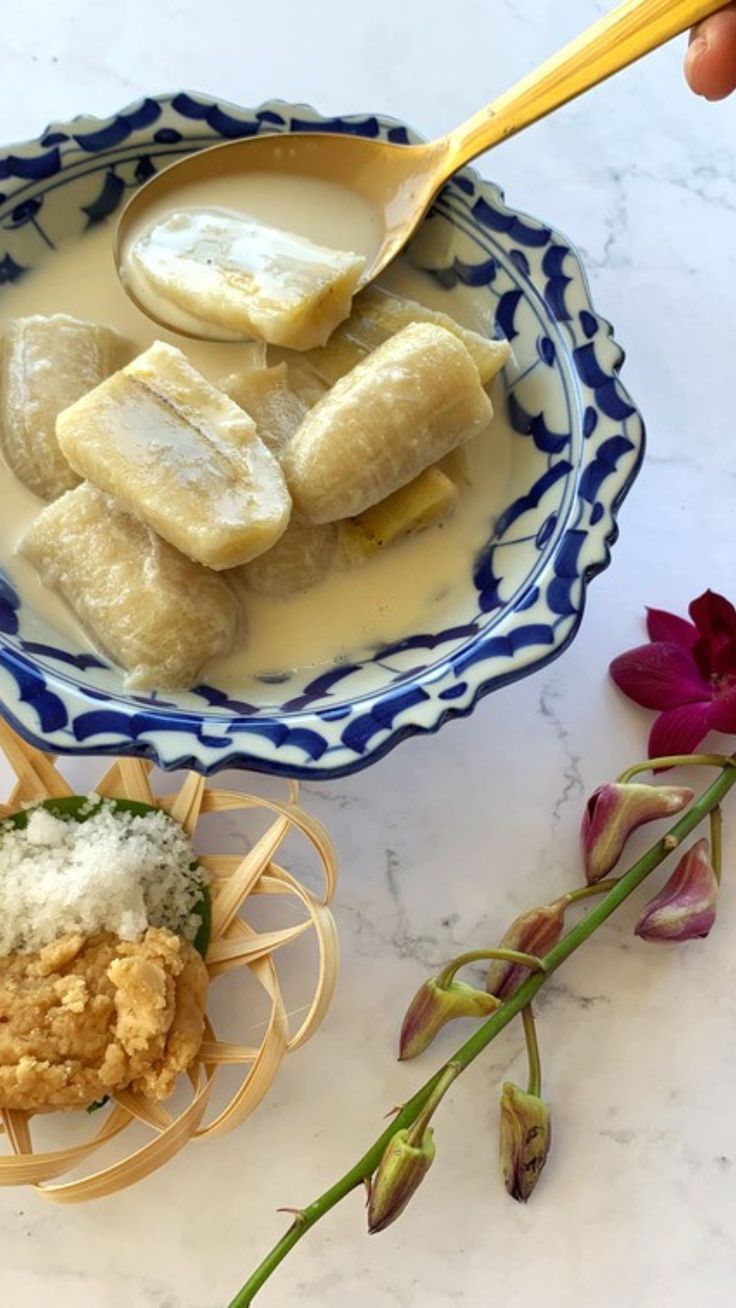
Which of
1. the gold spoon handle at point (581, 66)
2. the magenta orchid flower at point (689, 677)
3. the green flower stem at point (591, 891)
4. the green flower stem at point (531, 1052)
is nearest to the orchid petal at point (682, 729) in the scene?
the magenta orchid flower at point (689, 677)

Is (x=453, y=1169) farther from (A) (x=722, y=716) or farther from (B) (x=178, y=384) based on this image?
(B) (x=178, y=384)

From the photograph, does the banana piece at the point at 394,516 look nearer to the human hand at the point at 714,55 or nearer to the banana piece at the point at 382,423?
the banana piece at the point at 382,423

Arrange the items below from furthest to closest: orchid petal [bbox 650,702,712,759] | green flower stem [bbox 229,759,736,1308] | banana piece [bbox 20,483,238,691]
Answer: orchid petal [bbox 650,702,712,759], banana piece [bbox 20,483,238,691], green flower stem [bbox 229,759,736,1308]

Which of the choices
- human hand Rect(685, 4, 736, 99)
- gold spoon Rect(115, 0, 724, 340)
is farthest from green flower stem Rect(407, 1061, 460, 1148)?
human hand Rect(685, 4, 736, 99)

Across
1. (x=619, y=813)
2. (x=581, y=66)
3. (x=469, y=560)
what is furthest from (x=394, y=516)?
(x=581, y=66)

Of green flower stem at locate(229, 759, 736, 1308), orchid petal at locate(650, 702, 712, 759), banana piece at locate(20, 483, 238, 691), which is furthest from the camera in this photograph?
orchid petal at locate(650, 702, 712, 759)

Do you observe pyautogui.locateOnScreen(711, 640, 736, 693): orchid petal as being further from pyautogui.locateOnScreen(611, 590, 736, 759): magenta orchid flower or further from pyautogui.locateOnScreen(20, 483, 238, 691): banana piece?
pyautogui.locateOnScreen(20, 483, 238, 691): banana piece

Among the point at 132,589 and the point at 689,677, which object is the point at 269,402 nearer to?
the point at 132,589

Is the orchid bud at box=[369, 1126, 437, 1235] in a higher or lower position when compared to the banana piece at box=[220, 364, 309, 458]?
lower
